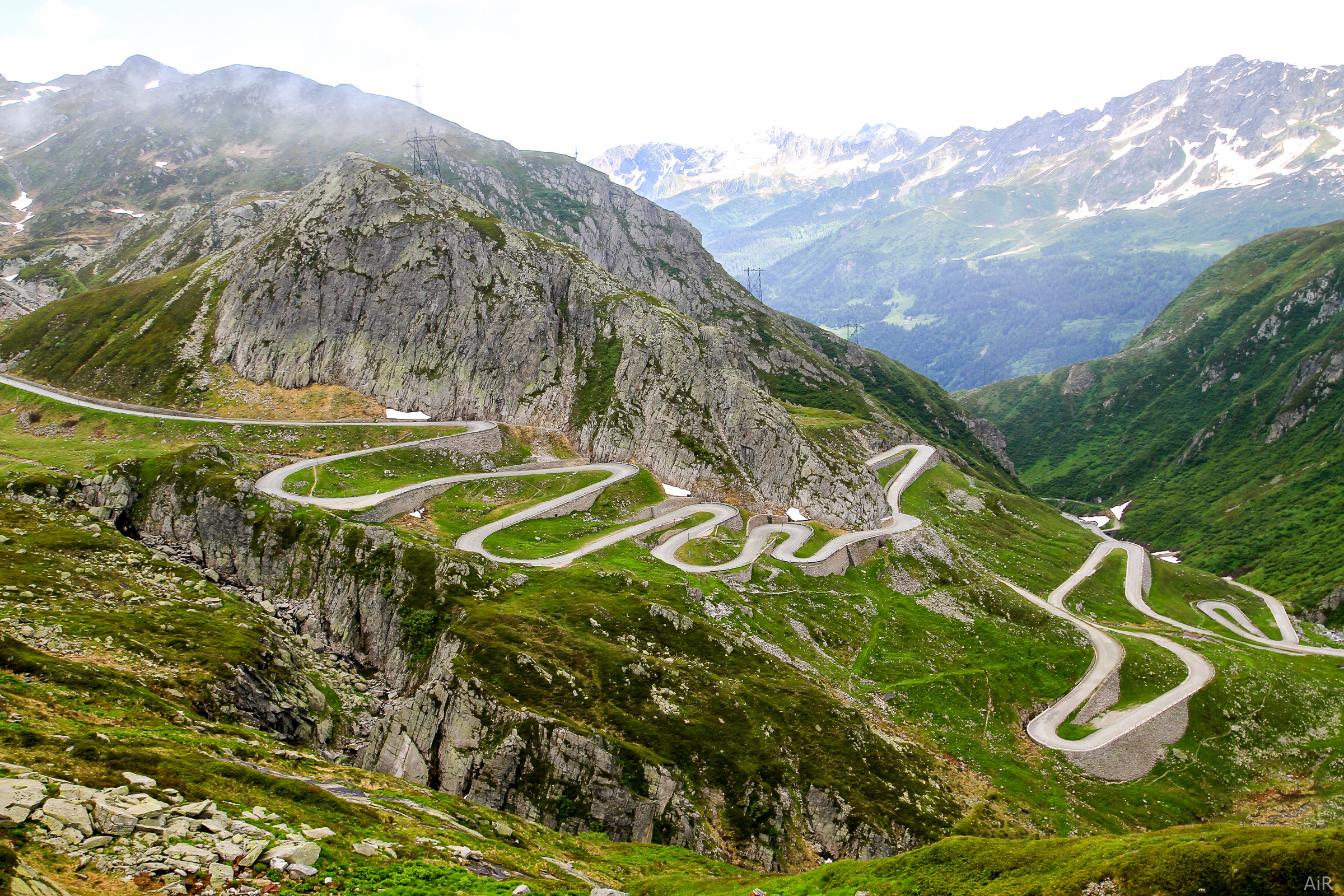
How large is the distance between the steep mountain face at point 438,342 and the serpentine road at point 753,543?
716 cm

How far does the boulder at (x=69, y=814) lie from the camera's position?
19.6 metres

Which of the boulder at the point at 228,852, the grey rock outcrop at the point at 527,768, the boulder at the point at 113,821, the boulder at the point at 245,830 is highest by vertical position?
the boulder at the point at 113,821

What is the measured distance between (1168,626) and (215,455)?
151 metres

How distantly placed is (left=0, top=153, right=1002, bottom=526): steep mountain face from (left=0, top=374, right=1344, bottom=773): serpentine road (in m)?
7.16

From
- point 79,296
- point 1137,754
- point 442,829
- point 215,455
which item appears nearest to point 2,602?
point 442,829

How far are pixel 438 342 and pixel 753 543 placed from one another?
70.7 m

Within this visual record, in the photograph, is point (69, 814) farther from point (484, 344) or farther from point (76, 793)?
point (484, 344)

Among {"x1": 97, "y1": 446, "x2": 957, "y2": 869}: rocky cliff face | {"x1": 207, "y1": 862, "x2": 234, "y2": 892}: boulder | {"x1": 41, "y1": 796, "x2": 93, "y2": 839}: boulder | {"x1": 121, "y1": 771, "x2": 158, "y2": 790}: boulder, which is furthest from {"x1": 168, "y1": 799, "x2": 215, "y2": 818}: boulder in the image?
{"x1": 97, "y1": 446, "x2": 957, "y2": 869}: rocky cliff face

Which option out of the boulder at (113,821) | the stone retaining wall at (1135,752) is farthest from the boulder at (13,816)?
the stone retaining wall at (1135,752)

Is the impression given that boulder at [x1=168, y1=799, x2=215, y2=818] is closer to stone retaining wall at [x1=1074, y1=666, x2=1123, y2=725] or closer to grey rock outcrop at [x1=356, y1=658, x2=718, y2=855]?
grey rock outcrop at [x1=356, y1=658, x2=718, y2=855]

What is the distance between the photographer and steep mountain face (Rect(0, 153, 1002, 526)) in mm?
120000

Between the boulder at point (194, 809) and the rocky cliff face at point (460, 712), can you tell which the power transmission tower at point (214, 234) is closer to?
the rocky cliff face at point (460, 712)

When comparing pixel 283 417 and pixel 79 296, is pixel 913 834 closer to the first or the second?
pixel 283 417

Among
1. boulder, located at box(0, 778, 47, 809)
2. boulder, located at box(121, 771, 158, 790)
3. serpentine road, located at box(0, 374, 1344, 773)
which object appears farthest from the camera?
serpentine road, located at box(0, 374, 1344, 773)
